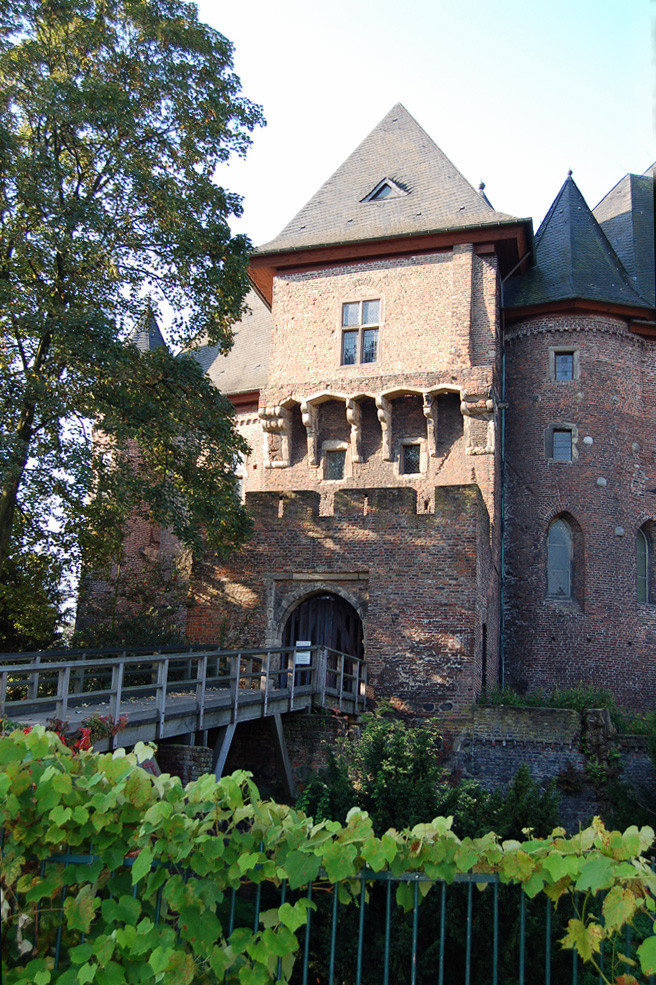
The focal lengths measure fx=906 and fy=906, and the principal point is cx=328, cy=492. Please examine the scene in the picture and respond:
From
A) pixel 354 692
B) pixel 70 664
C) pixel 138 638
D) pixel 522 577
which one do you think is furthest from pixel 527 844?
pixel 522 577

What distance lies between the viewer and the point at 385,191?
25344 millimetres

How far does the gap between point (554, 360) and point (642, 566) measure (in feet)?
18.9

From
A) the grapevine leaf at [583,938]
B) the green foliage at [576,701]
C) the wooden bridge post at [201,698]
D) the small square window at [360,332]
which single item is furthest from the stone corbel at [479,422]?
the grapevine leaf at [583,938]

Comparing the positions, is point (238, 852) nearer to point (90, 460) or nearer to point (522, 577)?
point (90, 460)

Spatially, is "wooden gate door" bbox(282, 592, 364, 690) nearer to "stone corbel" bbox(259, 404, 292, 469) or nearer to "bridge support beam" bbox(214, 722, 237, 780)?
"stone corbel" bbox(259, 404, 292, 469)

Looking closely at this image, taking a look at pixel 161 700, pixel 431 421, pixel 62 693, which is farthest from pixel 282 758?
pixel 431 421

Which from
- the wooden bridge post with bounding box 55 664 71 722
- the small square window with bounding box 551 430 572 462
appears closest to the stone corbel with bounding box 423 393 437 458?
the small square window with bounding box 551 430 572 462

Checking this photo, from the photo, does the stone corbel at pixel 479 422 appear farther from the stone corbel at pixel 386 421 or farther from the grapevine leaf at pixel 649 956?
the grapevine leaf at pixel 649 956

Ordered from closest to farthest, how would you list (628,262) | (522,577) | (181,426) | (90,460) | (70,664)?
(70,664), (90,460), (181,426), (522,577), (628,262)

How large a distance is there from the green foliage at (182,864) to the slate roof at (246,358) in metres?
23.3

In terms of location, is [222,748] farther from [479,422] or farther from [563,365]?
[563,365]

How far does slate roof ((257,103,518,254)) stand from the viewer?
76.6 ft

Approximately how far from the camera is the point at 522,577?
73.6 feet

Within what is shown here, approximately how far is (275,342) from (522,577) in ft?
29.3
